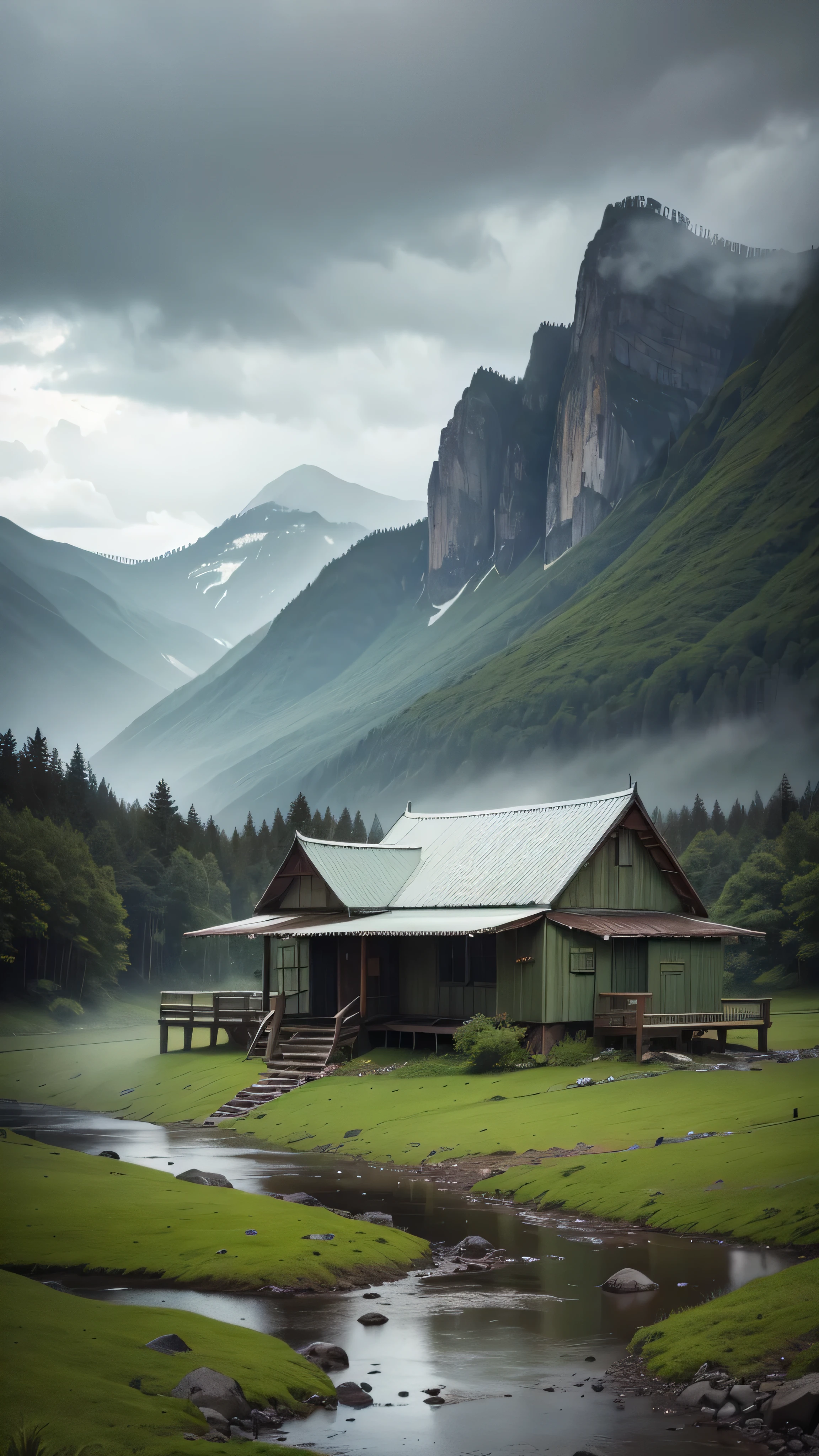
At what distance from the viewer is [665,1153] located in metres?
29.3

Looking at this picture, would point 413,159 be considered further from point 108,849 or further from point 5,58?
point 108,849

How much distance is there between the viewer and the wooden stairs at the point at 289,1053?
4631cm

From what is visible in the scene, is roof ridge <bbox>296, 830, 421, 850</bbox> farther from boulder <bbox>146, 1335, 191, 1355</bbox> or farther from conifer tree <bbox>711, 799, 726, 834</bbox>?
conifer tree <bbox>711, 799, 726, 834</bbox>

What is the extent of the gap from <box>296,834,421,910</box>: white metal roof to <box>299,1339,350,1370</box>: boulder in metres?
35.9

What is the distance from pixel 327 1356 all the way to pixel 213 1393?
2966 mm

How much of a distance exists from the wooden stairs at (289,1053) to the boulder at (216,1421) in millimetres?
31162

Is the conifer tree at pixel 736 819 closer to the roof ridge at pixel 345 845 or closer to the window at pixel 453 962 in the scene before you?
the roof ridge at pixel 345 845

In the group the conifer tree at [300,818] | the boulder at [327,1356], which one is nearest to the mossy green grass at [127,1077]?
the boulder at [327,1356]

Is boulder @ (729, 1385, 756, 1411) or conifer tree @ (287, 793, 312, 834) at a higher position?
conifer tree @ (287, 793, 312, 834)

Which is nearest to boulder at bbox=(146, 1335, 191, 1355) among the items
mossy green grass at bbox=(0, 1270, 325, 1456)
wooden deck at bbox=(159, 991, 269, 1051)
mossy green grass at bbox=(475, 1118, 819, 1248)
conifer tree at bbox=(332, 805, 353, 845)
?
mossy green grass at bbox=(0, 1270, 325, 1456)

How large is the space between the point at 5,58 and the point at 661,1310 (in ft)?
165

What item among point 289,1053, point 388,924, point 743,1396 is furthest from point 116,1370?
point 289,1053

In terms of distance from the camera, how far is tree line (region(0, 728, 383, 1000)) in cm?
8700

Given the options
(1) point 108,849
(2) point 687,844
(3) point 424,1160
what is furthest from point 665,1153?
(2) point 687,844
